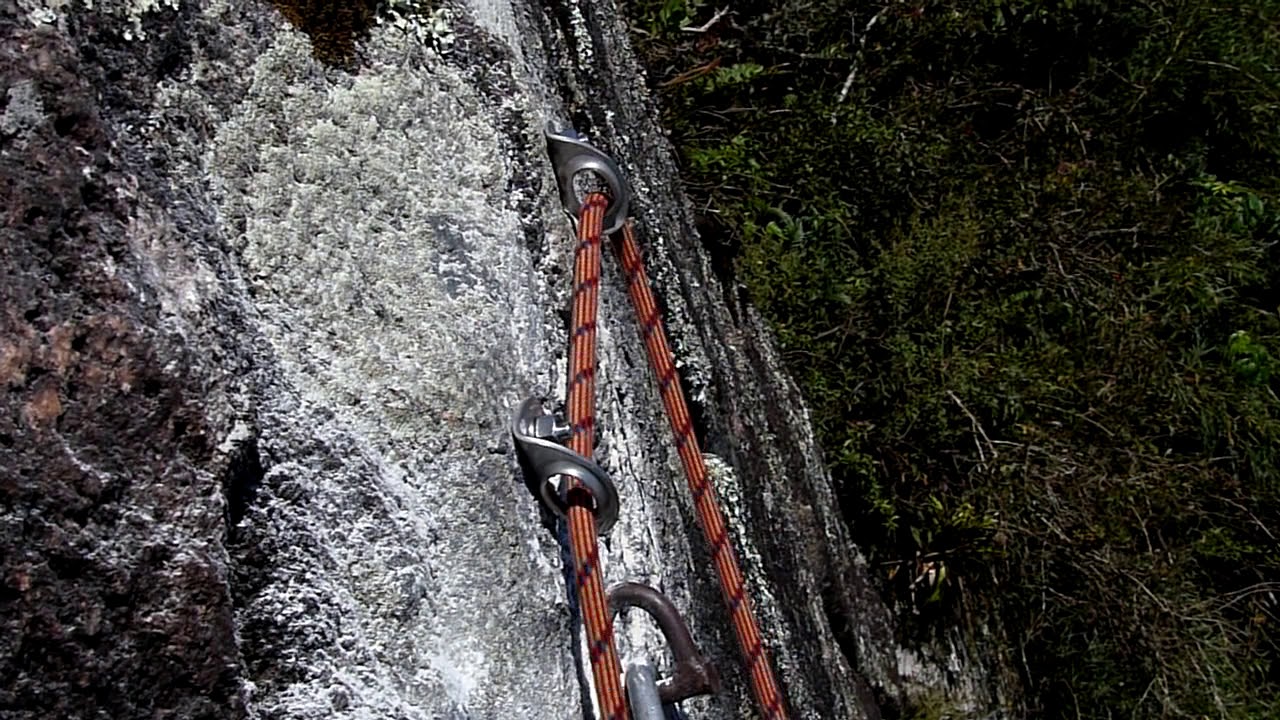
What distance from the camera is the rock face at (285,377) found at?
2.62ft

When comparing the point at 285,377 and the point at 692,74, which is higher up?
the point at 692,74

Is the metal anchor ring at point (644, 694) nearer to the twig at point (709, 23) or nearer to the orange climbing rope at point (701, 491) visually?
the orange climbing rope at point (701, 491)

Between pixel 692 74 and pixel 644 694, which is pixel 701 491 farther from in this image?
pixel 692 74

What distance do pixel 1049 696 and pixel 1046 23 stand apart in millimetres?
2462

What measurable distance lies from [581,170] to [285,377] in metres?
0.53

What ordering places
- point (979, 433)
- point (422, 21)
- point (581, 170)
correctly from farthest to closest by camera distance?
point (979, 433) → point (581, 170) → point (422, 21)

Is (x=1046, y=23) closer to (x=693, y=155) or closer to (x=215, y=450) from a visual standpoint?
(x=693, y=155)

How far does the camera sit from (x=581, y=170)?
1389 mm

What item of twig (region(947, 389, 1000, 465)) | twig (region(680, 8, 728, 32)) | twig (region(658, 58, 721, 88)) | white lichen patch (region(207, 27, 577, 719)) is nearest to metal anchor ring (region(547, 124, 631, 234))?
white lichen patch (region(207, 27, 577, 719))

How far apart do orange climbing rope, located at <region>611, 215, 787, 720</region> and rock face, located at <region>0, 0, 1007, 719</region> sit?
56mm

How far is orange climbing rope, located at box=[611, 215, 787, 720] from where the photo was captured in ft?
4.66

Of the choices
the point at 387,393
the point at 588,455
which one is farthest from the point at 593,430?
the point at 387,393

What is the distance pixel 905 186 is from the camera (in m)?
4.14

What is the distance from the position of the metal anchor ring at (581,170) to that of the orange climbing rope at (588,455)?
27 millimetres
